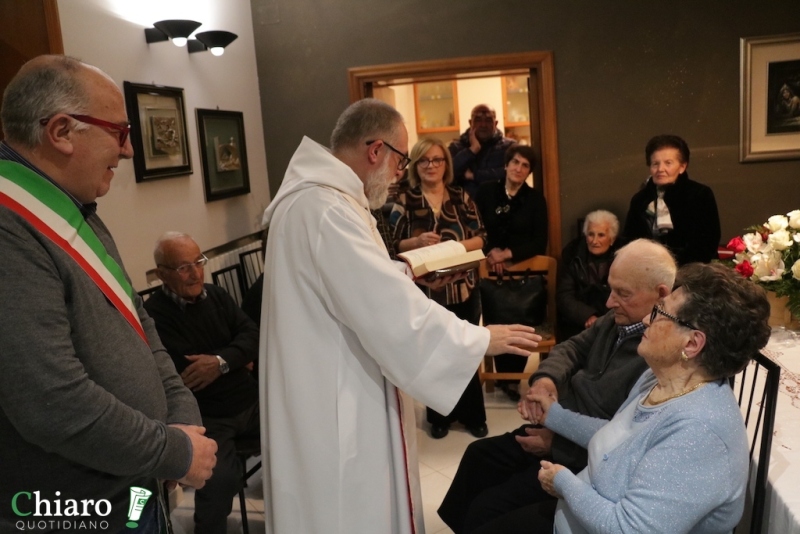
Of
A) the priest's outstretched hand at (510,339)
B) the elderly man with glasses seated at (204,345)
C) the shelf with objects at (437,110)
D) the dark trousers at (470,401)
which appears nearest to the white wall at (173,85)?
the elderly man with glasses seated at (204,345)

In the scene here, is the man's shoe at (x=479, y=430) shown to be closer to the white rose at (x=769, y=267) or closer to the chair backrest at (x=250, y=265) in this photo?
the chair backrest at (x=250, y=265)

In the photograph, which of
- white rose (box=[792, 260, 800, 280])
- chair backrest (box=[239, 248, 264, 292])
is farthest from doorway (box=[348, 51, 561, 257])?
white rose (box=[792, 260, 800, 280])

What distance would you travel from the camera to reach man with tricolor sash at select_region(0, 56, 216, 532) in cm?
112

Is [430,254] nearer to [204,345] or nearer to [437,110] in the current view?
[204,345]

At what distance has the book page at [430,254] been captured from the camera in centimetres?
212

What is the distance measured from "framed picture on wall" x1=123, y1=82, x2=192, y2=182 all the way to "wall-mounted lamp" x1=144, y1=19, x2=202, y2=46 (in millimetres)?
238

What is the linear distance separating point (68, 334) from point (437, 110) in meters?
6.77

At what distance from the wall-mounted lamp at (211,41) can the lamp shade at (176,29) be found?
0.30 m

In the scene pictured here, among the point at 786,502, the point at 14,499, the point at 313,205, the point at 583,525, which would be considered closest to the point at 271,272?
the point at 313,205

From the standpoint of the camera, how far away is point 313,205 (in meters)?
1.85

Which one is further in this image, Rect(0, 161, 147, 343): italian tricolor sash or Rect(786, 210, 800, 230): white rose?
Rect(786, 210, 800, 230): white rose

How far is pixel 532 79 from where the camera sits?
462 centimetres

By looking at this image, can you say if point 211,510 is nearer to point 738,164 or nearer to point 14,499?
point 14,499

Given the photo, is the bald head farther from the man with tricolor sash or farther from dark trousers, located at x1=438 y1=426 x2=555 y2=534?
the man with tricolor sash
